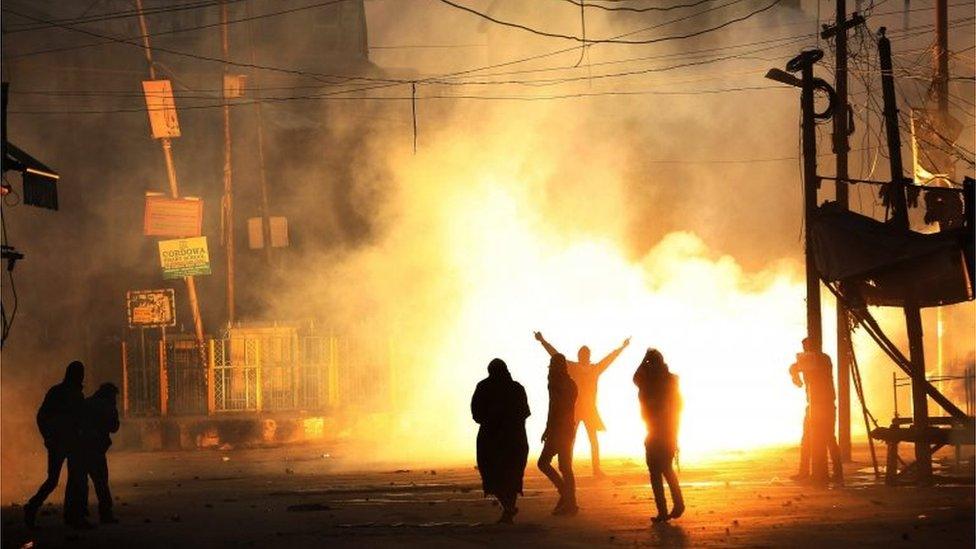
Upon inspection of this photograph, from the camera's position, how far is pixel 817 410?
59.4 ft

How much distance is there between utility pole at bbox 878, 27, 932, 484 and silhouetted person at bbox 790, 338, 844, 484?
0.98m

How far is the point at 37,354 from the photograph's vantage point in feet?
109

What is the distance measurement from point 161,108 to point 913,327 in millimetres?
20839

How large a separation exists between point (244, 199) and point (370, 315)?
6.35 m

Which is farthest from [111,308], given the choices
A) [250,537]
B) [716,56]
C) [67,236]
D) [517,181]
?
[250,537]

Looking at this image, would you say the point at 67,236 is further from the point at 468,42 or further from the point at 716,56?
the point at 716,56

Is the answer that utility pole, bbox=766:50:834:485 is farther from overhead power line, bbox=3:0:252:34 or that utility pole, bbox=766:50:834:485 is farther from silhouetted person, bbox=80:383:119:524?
overhead power line, bbox=3:0:252:34

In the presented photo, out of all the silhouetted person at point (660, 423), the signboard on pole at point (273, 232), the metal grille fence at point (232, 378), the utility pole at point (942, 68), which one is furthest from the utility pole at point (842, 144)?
the signboard on pole at point (273, 232)

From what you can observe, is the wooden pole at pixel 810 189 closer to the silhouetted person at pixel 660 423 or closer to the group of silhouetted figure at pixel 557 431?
the group of silhouetted figure at pixel 557 431

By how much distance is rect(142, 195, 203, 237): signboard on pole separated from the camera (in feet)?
113

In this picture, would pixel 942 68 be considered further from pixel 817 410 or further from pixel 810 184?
pixel 817 410

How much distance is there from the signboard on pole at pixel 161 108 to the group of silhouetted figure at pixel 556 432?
20918 millimetres

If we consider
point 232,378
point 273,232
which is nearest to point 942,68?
point 232,378

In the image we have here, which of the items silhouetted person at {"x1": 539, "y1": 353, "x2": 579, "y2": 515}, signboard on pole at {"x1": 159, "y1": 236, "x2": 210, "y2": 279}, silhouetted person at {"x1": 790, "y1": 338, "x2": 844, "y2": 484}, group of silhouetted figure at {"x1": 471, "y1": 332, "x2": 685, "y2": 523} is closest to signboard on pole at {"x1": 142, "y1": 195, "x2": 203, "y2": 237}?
signboard on pole at {"x1": 159, "y1": 236, "x2": 210, "y2": 279}
